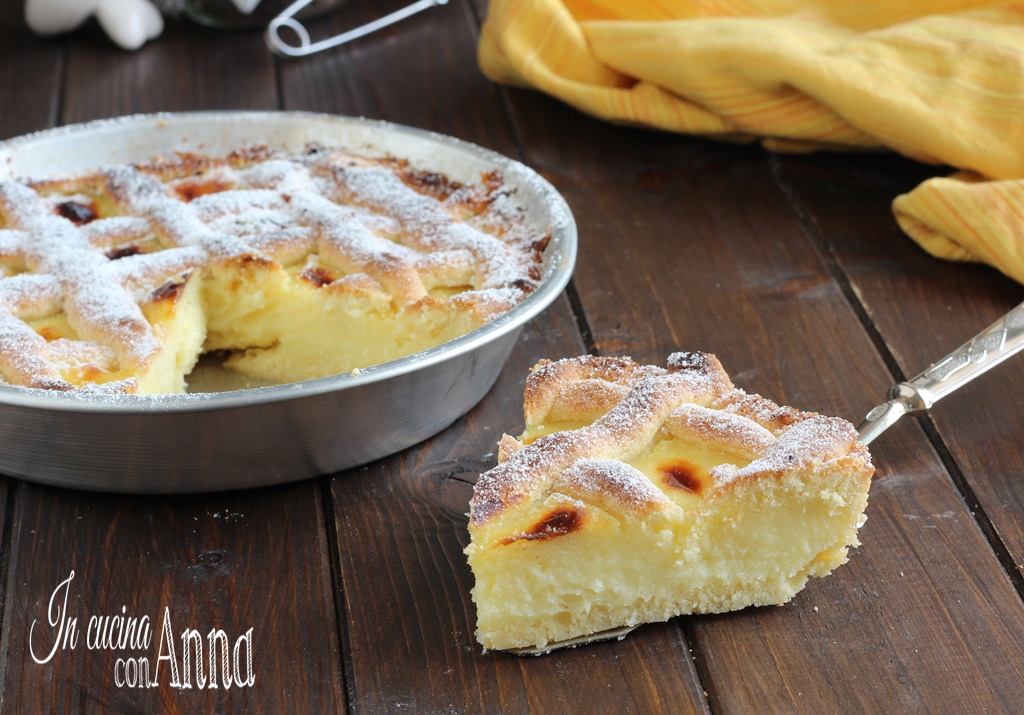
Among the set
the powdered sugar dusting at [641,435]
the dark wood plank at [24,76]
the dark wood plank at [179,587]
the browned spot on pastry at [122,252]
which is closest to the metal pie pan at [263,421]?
the dark wood plank at [179,587]

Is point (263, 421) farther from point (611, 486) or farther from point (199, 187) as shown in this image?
point (199, 187)

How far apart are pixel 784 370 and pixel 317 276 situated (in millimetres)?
680

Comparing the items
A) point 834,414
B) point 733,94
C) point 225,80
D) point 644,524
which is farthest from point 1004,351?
point 225,80

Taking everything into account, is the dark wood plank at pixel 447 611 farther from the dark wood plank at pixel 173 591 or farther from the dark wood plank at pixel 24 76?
the dark wood plank at pixel 24 76

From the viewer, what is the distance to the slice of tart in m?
1.21

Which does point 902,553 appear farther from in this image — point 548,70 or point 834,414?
point 548,70

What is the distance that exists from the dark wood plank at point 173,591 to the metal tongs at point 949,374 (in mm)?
720

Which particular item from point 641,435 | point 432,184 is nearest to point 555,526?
point 641,435

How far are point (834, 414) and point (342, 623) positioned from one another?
75cm

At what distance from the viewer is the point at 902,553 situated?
1389 millimetres

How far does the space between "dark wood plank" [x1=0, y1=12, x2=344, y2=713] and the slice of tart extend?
0.68 ft

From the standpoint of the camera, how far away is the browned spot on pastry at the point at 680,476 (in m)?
1.25

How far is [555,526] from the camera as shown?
3.92 ft

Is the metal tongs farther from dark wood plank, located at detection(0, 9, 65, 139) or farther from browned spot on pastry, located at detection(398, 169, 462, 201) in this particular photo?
dark wood plank, located at detection(0, 9, 65, 139)
